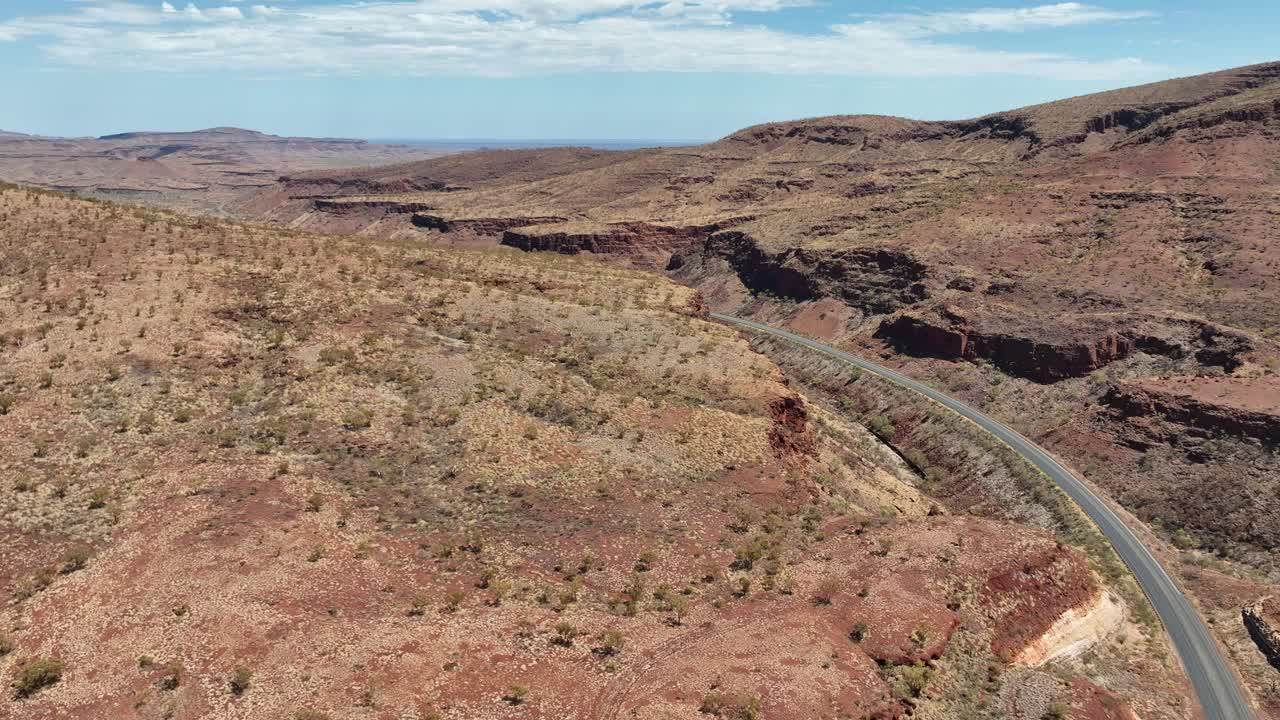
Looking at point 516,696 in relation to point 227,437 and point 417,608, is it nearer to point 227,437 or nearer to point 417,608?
point 417,608

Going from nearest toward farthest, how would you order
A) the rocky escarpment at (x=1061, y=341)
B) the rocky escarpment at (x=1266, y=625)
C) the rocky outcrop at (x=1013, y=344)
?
the rocky escarpment at (x=1266, y=625)
the rocky escarpment at (x=1061, y=341)
the rocky outcrop at (x=1013, y=344)

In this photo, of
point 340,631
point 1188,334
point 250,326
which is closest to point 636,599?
point 340,631

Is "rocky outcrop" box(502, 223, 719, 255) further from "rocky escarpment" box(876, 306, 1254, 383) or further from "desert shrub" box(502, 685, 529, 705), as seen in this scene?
"desert shrub" box(502, 685, 529, 705)

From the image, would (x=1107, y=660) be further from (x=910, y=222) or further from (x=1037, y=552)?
(x=910, y=222)

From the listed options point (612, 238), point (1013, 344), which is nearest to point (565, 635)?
point (1013, 344)

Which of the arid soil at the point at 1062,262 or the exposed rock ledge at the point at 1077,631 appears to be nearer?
the exposed rock ledge at the point at 1077,631

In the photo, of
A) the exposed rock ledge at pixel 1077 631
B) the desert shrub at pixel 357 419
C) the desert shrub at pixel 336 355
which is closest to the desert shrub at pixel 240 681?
the desert shrub at pixel 357 419

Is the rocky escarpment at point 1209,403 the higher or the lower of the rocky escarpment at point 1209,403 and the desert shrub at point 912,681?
the higher

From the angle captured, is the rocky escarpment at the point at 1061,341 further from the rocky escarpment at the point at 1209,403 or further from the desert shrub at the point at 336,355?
the desert shrub at the point at 336,355
